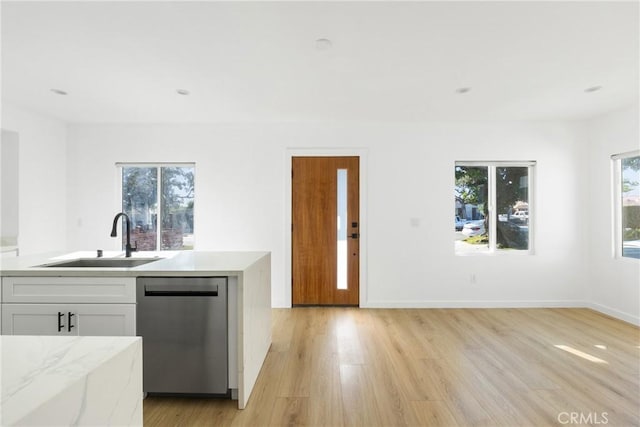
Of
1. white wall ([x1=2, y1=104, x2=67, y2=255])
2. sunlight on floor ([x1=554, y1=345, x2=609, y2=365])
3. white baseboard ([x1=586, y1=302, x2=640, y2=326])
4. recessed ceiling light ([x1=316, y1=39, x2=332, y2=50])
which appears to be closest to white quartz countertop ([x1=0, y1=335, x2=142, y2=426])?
recessed ceiling light ([x1=316, y1=39, x2=332, y2=50])

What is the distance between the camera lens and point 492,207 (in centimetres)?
437

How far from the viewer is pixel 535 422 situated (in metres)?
1.90

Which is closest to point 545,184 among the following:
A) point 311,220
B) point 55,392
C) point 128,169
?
point 311,220

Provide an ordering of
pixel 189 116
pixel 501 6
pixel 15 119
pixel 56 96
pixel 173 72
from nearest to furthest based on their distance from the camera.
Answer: pixel 501 6 → pixel 173 72 → pixel 56 96 → pixel 15 119 → pixel 189 116

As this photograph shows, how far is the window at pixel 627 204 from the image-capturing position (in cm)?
368

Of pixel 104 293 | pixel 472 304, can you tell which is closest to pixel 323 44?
pixel 104 293

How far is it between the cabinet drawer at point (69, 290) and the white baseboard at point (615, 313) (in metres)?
4.93

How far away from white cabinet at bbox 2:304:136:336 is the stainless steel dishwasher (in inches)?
3.9

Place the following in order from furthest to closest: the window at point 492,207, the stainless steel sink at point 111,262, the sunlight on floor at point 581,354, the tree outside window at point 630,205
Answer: the window at point 492,207 → the tree outside window at point 630,205 → the sunlight on floor at point 581,354 → the stainless steel sink at point 111,262

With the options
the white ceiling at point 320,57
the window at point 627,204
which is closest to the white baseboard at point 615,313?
Result: the window at point 627,204

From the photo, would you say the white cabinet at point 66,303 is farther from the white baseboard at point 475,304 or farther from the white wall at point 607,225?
the white wall at point 607,225

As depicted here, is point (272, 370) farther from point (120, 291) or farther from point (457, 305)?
point (457, 305)

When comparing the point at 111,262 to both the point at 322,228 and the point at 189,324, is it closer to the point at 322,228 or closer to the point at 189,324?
the point at 189,324

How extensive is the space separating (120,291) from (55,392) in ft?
5.54
